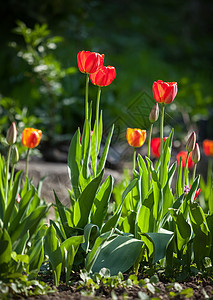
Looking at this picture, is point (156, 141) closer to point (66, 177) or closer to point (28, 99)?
point (66, 177)

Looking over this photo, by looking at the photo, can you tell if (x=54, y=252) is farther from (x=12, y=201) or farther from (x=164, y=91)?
(x=164, y=91)

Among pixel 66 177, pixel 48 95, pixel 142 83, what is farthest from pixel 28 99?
pixel 142 83

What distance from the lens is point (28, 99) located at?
14.2ft

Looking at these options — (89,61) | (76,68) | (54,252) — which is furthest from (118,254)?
(76,68)

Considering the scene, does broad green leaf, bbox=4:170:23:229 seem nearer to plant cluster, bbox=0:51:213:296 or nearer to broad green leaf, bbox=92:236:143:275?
plant cluster, bbox=0:51:213:296

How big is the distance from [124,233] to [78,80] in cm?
297

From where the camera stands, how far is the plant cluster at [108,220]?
4.90ft

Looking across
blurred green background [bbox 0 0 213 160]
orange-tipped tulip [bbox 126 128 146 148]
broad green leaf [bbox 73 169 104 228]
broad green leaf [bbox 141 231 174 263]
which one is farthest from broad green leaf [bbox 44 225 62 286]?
blurred green background [bbox 0 0 213 160]

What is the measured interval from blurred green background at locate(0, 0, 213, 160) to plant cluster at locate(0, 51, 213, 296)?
56 cm

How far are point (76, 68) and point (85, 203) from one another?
3.17 meters

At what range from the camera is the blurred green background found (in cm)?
370

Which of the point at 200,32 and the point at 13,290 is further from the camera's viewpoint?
the point at 200,32

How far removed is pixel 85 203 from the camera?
1.56 metres

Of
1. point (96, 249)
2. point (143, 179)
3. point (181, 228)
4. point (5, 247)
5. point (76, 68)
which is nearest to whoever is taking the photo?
point (5, 247)
